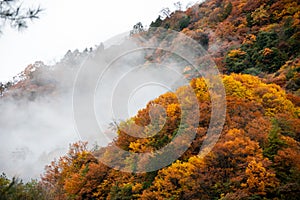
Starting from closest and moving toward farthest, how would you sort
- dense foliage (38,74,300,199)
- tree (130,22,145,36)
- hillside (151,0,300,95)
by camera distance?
dense foliage (38,74,300,199) → hillside (151,0,300,95) → tree (130,22,145,36)

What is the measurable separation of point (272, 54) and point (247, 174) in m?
28.5

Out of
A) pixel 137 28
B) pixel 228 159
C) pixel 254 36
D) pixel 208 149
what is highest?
pixel 137 28

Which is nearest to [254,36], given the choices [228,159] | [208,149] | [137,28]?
[208,149]

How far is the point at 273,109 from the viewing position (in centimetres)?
2530

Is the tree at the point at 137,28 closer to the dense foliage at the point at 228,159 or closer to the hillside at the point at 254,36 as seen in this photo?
the hillside at the point at 254,36

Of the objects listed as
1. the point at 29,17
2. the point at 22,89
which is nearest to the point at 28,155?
the point at 22,89

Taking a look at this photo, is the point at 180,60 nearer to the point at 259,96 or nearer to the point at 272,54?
the point at 272,54

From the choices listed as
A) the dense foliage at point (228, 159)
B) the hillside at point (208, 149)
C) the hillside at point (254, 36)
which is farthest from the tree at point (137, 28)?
the dense foliage at point (228, 159)

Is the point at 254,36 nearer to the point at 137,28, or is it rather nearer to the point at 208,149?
the point at 208,149

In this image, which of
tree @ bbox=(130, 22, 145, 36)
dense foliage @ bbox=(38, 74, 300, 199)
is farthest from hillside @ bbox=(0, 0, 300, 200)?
tree @ bbox=(130, 22, 145, 36)

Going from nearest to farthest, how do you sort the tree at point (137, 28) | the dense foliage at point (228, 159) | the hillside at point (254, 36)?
the dense foliage at point (228, 159) → the hillside at point (254, 36) → the tree at point (137, 28)

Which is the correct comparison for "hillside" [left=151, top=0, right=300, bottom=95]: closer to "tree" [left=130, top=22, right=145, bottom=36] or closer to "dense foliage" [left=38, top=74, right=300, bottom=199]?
"dense foliage" [left=38, top=74, right=300, bottom=199]

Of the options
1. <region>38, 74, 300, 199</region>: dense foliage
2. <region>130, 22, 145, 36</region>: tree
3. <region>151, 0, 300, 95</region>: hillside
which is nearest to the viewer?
<region>38, 74, 300, 199</region>: dense foliage

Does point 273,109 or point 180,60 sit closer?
point 273,109
